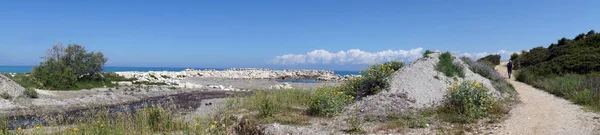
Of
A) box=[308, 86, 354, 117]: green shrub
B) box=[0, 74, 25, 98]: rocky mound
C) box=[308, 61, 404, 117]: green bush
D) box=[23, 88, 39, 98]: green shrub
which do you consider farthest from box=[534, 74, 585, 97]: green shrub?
box=[0, 74, 25, 98]: rocky mound

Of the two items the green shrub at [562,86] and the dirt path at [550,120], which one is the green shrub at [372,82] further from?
the green shrub at [562,86]

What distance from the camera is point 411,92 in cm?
1428

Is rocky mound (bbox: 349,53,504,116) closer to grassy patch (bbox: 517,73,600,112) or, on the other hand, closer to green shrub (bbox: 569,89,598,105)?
green shrub (bbox: 569,89,598,105)

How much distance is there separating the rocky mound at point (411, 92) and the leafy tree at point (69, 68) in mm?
21129

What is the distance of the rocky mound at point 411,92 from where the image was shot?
1277cm

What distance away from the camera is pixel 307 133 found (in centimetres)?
927

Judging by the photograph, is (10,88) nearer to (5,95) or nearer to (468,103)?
(5,95)

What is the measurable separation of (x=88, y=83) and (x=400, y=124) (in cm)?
2552

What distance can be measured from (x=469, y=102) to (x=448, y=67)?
661cm

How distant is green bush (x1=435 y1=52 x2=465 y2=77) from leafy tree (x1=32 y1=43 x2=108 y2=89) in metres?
22.9

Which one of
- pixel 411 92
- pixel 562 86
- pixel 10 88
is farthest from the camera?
pixel 10 88

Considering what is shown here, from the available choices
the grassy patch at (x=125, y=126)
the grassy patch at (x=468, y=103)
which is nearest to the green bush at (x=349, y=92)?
the grassy patch at (x=468, y=103)

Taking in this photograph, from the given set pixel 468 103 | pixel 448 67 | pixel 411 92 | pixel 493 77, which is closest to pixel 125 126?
pixel 468 103

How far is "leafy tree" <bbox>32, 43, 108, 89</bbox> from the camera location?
2514cm
